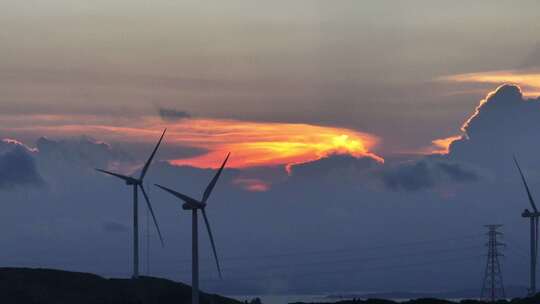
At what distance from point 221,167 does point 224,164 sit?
287cm

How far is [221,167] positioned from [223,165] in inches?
91.4

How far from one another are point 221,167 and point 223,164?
3208 mm

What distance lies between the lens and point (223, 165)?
196m

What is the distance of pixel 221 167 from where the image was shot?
7825 inches

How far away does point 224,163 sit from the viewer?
7677 inches

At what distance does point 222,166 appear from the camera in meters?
197

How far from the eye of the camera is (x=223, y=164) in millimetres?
195625

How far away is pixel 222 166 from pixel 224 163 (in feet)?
7.32

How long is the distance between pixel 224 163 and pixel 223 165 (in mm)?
1559

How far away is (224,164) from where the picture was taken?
643 ft

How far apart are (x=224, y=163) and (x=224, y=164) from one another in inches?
40.0

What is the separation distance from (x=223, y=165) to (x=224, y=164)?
0.56 meters
